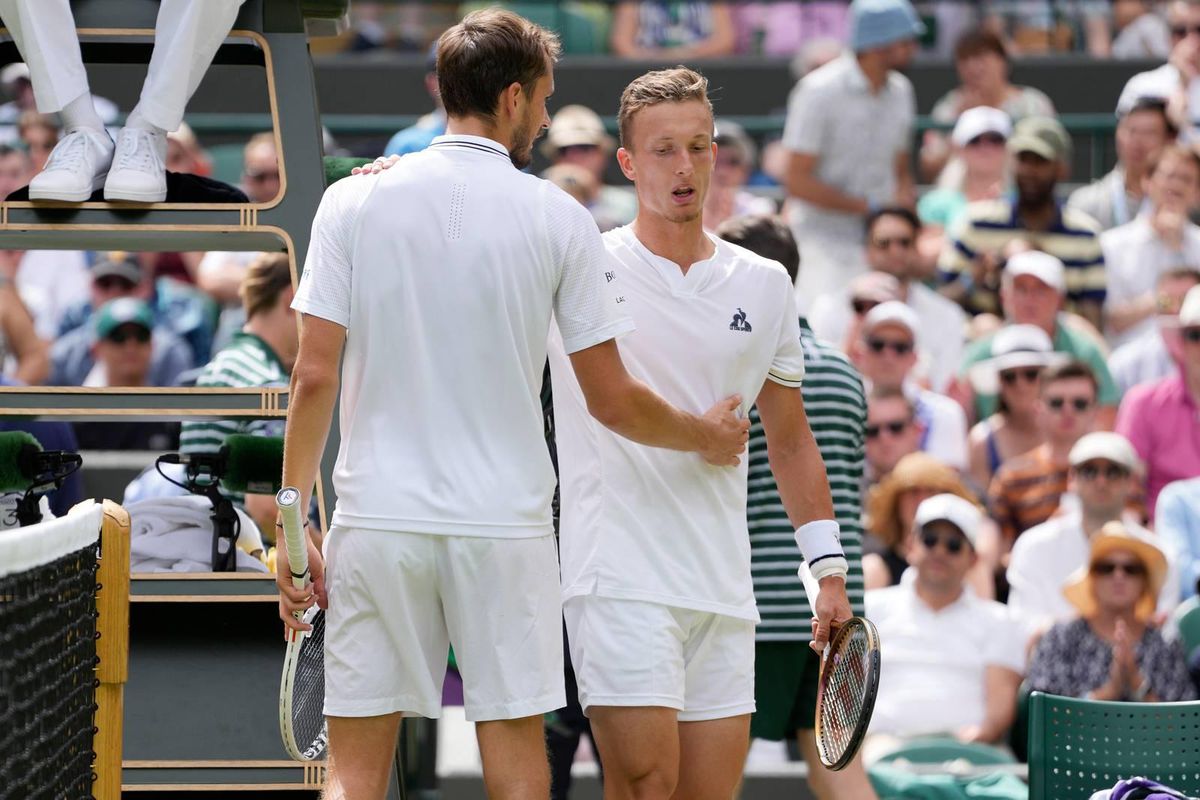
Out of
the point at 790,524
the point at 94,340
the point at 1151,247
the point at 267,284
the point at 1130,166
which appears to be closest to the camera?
the point at 790,524

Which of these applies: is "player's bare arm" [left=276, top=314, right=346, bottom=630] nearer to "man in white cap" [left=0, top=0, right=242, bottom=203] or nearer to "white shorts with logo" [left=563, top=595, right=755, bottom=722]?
"white shorts with logo" [left=563, top=595, right=755, bottom=722]

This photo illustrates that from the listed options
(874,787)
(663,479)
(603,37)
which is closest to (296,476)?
(663,479)

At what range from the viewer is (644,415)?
13.5 ft

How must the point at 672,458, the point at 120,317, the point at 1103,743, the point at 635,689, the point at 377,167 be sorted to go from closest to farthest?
the point at 377,167
the point at 635,689
the point at 672,458
the point at 1103,743
the point at 120,317

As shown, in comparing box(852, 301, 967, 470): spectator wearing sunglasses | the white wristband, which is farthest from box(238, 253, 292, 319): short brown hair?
box(852, 301, 967, 470): spectator wearing sunglasses

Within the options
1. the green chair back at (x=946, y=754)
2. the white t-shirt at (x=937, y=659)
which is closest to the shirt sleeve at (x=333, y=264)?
the green chair back at (x=946, y=754)

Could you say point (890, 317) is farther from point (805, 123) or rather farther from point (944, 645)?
point (805, 123)

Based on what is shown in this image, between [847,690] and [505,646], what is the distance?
0.88 metres

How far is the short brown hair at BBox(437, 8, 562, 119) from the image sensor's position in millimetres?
3926

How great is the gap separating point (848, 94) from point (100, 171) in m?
6.01

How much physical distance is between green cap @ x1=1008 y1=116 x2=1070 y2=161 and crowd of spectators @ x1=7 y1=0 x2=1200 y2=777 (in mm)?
23

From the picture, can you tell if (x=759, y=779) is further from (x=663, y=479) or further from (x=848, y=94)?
(x=848, y=94)

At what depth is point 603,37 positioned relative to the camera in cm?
1415

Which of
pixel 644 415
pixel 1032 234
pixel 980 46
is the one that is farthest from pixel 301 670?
pixel 980 46
